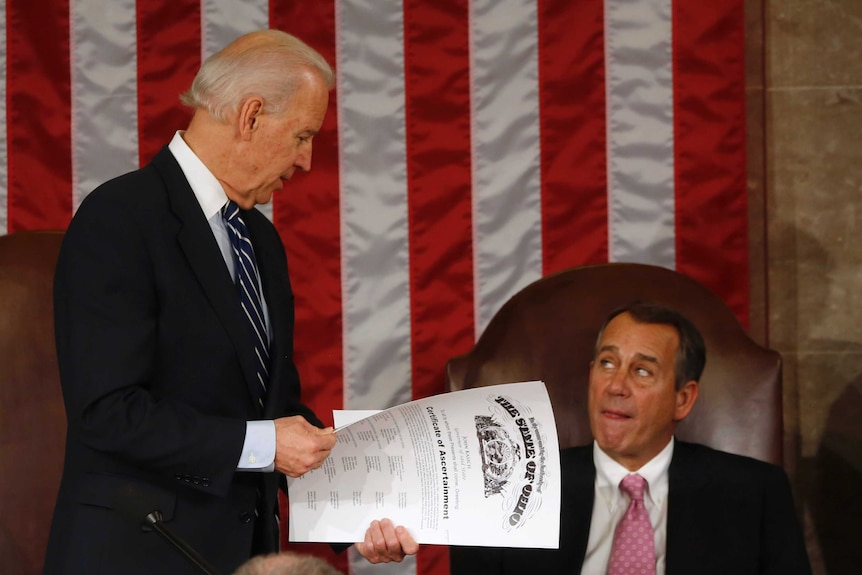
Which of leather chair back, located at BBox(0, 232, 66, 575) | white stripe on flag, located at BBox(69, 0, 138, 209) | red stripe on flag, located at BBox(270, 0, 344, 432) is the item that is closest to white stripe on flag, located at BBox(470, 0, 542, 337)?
red stripe on flag, located at BBox(270, 0, 344, 432)

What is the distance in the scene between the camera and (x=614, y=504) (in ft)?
8.54

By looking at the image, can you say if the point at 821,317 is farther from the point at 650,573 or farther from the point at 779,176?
the point at 650,573

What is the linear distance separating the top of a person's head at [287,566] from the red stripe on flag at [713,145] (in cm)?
227

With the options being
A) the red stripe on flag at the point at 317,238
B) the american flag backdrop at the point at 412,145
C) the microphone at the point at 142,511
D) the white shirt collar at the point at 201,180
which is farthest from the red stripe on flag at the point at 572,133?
the microphone at the point at 142,511

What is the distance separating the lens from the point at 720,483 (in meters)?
2.58

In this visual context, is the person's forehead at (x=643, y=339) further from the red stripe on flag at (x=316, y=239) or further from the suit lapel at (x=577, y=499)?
the red stripe on flag at (x=316, y=239)

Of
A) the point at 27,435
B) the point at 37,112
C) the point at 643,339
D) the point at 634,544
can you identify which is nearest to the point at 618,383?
the point at 643,339

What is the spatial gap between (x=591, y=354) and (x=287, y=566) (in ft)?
6.01

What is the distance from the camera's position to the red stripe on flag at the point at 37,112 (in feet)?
11.0

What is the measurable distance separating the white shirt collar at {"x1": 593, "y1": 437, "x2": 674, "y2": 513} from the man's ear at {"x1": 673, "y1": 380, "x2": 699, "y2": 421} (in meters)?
0.11

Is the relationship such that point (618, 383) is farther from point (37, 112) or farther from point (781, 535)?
point (37, 112)

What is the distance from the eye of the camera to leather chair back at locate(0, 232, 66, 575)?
2922mm

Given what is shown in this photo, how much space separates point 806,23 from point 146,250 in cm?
228

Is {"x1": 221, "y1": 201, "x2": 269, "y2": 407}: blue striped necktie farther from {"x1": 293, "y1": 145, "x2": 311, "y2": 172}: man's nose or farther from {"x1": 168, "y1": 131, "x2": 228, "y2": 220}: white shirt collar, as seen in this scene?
{"x1": 293, "y1": 145, "x2": 311, "y2": 172}: man's nose
